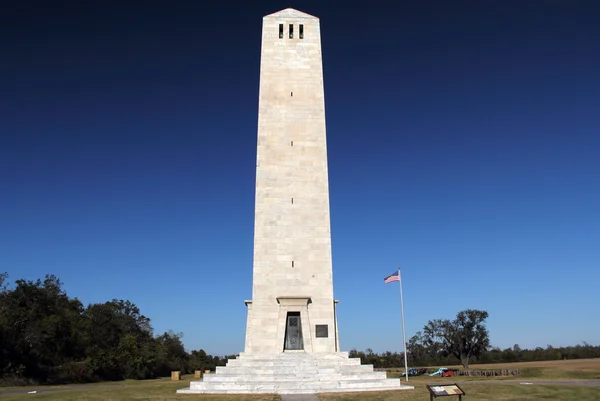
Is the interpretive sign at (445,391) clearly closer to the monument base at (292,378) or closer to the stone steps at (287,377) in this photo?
the monument base at (292,378)

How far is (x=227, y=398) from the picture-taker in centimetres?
1553

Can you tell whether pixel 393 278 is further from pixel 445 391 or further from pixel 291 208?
pixel 445 391

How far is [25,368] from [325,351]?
79.0 feet

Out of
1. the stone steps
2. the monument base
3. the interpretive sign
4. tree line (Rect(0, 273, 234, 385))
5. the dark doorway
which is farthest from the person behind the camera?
tree line (Rect(0, 273, 234, 385))

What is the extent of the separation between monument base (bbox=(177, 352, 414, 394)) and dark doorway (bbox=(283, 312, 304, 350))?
1981mm

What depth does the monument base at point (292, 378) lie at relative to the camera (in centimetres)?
1720

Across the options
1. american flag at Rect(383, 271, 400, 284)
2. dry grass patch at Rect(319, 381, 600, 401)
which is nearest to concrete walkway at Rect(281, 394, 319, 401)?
dry grass patch at Rect(319, 381, 600, 401)

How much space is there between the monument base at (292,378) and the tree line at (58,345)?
20.8m

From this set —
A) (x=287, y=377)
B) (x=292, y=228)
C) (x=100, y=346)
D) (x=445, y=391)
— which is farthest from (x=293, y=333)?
(x=100, y=346)

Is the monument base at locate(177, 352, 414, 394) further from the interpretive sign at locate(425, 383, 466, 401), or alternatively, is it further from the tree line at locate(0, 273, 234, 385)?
the tree line at locate(0, 273, 234, 385)

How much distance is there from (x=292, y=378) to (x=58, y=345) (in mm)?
29751

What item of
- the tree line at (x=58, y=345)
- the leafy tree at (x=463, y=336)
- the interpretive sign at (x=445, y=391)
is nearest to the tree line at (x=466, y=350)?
the leafy tree at (x=463, y=336)

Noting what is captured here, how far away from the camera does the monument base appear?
17203 mm

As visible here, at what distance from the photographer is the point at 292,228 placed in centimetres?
2494
